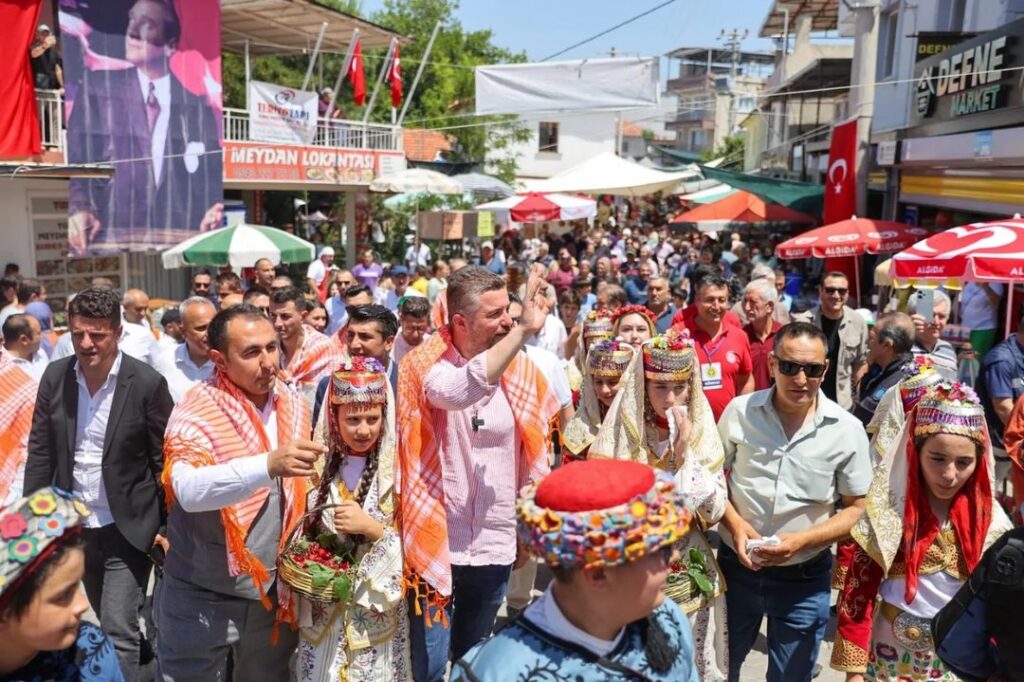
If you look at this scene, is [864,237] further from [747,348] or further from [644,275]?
[747,348]

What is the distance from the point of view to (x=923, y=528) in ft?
11.2

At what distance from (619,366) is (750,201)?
1281cm

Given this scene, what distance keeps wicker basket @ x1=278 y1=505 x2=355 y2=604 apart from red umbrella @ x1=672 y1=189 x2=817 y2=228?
13.4 m

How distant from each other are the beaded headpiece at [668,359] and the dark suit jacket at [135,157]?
11657 millimetres

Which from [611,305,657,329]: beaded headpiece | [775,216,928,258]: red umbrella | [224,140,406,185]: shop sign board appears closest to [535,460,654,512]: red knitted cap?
[611,305,657,329]: beaded headpiece

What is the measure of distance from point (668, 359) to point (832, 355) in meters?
3.46

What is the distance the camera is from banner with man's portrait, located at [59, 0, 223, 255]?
13133 millimetres

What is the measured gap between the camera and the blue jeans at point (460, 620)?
3.62 meters

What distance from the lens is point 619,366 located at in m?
4.63

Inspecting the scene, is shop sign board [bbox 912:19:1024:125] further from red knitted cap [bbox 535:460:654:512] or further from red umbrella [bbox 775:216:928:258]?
red knitted cap [bbox 535:460:654:512]

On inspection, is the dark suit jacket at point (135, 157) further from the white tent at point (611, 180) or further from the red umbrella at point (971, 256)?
the red umbrella at point (971, 256)

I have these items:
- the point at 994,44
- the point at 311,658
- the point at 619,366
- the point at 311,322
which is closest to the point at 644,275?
the point at 994,44

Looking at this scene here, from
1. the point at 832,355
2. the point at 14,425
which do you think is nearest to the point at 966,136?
the point at 832,355

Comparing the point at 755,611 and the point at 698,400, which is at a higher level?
the point at 698,400
